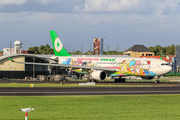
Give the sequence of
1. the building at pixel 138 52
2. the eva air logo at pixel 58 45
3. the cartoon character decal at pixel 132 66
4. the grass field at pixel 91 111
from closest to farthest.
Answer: the grass field at pixel 91 111 → the cartoon character decal at pixel 132 66 → the eva air logo at pixel 58 45 → the building at pixel 138 52

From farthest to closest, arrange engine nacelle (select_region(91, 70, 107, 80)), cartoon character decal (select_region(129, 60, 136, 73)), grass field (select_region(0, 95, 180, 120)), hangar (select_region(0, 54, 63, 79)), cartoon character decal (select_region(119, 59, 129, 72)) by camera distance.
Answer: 1. hangar (select_region(0, 54, 63, 79))
2. cartoon character decal (select_region(119, 59, 129, 72))
3. cartoon character decal (select_region(129, 60, 136, 73))
4. engine nacelle (select_region(91, 70, 107, 80))
5. grass field (select_region(0, 95, 180, 120))

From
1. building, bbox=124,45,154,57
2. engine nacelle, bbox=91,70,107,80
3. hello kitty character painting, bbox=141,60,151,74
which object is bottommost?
engine nacelle, bbox=91,70,107,80

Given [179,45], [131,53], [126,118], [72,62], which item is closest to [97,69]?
[72,62]

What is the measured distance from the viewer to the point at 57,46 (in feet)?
212

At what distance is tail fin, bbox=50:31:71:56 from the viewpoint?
63219 millimetres

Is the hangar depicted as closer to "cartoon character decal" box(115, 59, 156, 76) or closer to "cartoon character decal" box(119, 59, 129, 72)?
"cartoon character decal" box(119, 59, 129, 72)

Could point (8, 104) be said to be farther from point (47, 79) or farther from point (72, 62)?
point (47, 79)

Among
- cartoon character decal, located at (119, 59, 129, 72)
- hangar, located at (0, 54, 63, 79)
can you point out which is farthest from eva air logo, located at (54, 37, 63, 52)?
cartoon character decal, located at (119, 59, 129, 72)

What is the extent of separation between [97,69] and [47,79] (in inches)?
607

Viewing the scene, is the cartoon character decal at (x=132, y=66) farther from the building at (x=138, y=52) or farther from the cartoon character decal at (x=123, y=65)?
the building at (x=138, y=52)

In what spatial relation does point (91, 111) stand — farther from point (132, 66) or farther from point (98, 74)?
point (132, 66)

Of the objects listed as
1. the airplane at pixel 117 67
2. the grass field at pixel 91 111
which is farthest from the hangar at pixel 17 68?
the grass field at pixel 91 111

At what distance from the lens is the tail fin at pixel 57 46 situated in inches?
2489

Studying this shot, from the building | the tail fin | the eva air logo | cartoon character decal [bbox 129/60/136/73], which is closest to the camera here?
cartoon character decal [bbox 129/60/136/73]
